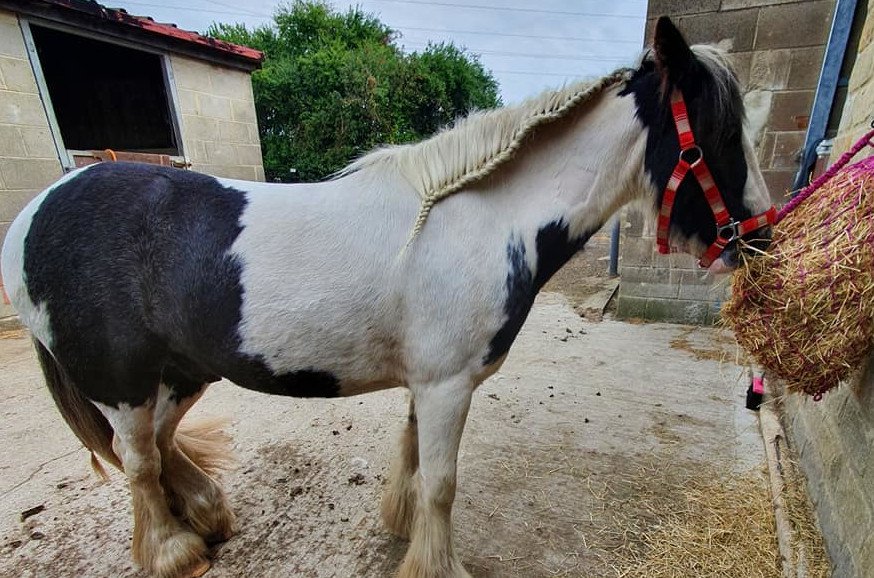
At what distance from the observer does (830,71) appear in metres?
2.88

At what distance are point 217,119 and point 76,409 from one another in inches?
193

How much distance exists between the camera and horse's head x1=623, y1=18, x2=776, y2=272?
105 cm

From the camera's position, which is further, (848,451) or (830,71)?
(830,71)

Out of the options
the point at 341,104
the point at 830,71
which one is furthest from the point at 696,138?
the point at 341,104

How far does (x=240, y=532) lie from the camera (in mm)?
1732

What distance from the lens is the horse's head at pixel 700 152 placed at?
1.05 metres

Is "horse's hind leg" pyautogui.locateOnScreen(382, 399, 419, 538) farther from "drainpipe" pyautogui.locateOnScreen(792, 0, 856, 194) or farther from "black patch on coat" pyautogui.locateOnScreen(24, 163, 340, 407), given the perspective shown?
"drainpipe" pyautogui.locateOnScreen(792, 0, 856, 194)

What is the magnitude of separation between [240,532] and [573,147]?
1.97 metres

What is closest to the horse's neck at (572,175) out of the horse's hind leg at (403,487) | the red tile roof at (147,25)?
the horse's hind leg at (403,487)

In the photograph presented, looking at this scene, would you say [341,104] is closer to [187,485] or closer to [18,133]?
[18,133]

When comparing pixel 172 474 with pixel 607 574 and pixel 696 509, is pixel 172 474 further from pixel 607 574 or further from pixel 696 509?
pixel 696 509

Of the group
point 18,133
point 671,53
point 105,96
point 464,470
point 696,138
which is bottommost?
point 464,470

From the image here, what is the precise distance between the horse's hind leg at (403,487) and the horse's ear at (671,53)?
1.36 metres

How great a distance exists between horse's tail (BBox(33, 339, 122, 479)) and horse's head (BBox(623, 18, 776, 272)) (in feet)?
6.80
